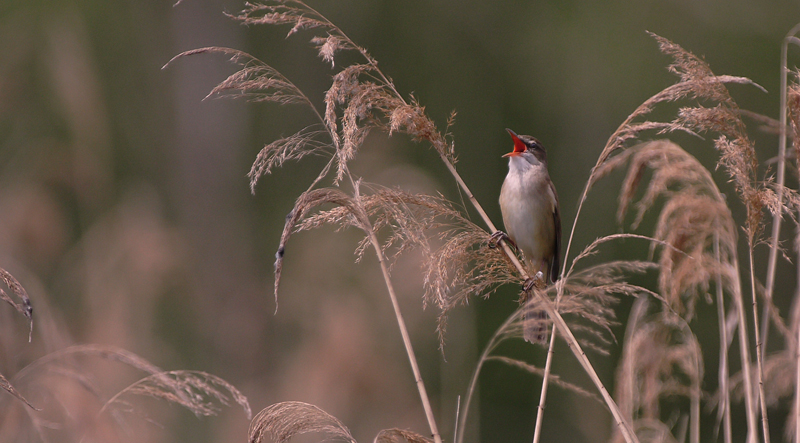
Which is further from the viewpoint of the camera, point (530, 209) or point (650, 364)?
point (530, 209)

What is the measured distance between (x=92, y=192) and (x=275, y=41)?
10174mm

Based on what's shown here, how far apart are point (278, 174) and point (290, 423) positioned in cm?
1117

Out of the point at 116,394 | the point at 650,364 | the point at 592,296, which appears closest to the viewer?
the point at 592,296

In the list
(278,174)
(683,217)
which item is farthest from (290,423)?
(278,174)

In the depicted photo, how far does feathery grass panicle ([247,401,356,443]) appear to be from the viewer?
1.77 metres

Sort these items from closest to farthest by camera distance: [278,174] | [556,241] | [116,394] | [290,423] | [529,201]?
[290,423] < [116,394] < [529,201] < [556,241] < [278,174]

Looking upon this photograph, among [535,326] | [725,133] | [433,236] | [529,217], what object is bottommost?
[529,217]

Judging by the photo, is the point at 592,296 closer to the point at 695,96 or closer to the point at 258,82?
the point at 695,96

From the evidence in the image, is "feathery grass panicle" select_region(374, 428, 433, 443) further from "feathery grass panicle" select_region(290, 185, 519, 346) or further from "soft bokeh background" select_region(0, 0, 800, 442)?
"soft bokeh background" select_region(0, 0, 800, 442)

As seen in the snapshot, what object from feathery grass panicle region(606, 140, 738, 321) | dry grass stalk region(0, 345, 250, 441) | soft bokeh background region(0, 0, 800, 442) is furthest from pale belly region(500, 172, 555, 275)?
dry grass stalk region(0, 345, 250, 441)

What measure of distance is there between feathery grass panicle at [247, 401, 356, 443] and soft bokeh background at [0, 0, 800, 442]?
1054mm

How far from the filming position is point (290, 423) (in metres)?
1.79

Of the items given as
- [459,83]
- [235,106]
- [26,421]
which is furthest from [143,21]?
[26,421]

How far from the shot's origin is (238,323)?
9.72m
